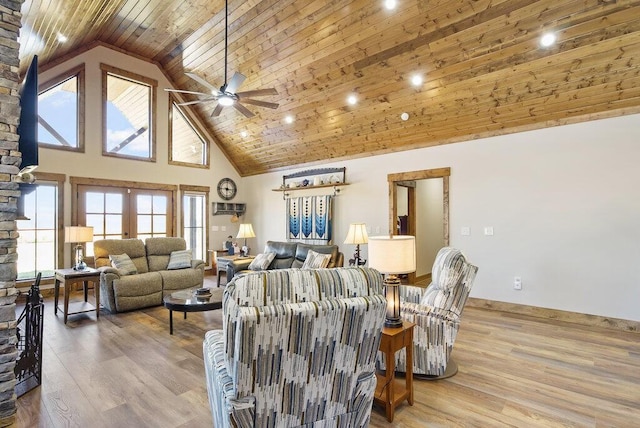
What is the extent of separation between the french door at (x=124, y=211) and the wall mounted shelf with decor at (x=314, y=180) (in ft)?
8.35

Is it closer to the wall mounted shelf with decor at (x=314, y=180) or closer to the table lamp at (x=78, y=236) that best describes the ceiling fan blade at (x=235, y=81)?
the table lamp at (x=78, y=236)

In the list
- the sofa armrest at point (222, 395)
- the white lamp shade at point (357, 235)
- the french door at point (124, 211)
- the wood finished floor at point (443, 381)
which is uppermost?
the french door at point (124, 211)

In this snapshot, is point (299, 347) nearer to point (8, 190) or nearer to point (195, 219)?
point (8, 190)

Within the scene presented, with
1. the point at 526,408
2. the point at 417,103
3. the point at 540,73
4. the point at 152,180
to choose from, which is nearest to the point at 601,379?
the point at 526,408

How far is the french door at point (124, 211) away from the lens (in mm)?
6309

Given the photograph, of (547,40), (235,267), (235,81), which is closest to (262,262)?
(235,267)

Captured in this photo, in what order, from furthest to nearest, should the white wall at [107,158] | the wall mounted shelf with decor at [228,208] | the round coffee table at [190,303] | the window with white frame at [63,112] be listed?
1. the wall mounted shelf with decor at [228,208]
2. the white wall at [107,158]
3. the window with white frame at [63,112]
4. the round coffee table at [190,303]

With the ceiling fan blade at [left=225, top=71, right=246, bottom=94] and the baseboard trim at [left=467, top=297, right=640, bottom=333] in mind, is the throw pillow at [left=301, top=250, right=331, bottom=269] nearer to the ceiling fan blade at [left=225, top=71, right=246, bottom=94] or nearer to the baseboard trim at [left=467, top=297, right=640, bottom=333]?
the baseboard trim at [left=467, top=297, right=640, bottom=333]

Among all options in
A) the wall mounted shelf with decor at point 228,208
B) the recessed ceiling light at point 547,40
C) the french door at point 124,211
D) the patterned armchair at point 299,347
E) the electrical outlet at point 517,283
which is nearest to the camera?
the patterned armchair at point 299,347

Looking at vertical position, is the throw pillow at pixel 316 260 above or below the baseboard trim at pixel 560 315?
above

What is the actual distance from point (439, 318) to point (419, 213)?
4541 millimetres

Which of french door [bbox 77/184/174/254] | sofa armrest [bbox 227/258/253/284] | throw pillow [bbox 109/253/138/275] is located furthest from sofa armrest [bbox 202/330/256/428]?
french door [bbox 77/184/174/254]

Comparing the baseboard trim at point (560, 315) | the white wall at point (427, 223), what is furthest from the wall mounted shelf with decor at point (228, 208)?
the baseboard trim at point (560, 315)

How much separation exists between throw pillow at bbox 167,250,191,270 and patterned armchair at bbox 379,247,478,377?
159 inches
